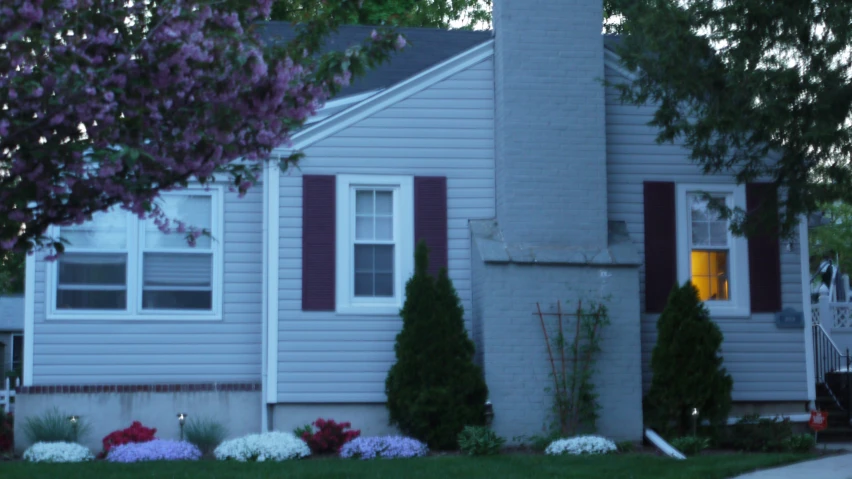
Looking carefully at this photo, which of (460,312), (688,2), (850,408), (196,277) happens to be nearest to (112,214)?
(196,277)

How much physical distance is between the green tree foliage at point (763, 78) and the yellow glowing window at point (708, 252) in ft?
5.59

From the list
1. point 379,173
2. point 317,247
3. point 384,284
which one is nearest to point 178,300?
point 317,247

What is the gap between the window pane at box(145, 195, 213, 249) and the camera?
13.6 metres

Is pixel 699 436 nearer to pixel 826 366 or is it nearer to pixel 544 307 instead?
pixel 544 307

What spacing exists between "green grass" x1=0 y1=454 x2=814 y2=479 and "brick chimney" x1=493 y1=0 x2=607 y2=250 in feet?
9.82

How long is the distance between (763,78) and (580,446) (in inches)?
174

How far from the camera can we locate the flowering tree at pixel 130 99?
22.1 ft

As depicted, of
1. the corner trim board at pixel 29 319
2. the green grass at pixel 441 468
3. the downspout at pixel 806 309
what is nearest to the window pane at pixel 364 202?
the green grass at pixel 441 468

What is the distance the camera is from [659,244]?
13992 mm

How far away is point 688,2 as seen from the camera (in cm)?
1171

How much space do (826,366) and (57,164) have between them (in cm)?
1392

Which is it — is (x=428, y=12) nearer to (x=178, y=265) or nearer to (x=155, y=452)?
(x=178, y=265)

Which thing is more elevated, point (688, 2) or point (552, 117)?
point (688, 2)

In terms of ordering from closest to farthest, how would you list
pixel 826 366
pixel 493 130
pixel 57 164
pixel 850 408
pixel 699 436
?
1. pixel 57 164
2. pixel 699 436
3. pixel 493 130
4. pixel 850 408
5. pixel 826 366
